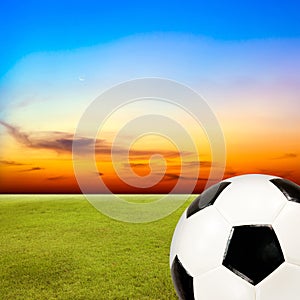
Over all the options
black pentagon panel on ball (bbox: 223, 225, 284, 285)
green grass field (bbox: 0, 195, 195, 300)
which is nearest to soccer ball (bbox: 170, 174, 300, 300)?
black pentagon panel on ball (bbox: 223, 225, 284, 285)

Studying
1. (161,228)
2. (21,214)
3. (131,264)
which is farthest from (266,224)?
(21,214)

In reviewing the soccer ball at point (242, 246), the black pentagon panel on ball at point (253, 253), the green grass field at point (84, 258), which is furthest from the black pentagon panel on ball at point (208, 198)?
the green grass field at point (84, 258)

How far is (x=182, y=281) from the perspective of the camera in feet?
9.32

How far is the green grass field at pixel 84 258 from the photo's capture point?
4141 millimetres

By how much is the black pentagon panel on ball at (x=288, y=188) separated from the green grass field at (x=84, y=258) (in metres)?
1.58

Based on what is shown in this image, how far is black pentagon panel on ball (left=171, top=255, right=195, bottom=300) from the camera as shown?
9.06ft

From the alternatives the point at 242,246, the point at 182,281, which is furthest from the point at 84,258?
the point at 242,246

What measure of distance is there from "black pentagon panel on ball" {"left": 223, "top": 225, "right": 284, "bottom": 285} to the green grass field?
1.43 metres

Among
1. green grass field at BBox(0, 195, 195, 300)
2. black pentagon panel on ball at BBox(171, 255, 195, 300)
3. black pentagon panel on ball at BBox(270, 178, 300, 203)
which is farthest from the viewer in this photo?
green grass field at BBox(0, 195, 195, 300)

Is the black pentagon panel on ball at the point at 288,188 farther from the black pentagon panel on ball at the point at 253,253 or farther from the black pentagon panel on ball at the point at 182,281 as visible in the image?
the black pentagon panel on ball at the point at 182,281

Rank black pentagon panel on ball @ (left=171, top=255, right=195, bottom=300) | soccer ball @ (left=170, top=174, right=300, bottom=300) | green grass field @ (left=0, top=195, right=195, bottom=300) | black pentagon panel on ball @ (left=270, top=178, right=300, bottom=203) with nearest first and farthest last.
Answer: soccer ball @ (left=170, top=174, right=300, bottom=300) < black pentagon panel on ball @ (left=171, top=255, right=195, bottom=300) < black pentagon panel on ball @ (left=270, top=178, right=300, bottom=203) < green grass field @ (left=0, top=195, right=195, bottom=300)

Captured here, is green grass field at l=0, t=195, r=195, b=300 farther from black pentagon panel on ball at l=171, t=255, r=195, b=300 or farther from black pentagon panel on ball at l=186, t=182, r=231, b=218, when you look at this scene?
black pentagon panel on ball at l=186, t=182, r=231, b=218

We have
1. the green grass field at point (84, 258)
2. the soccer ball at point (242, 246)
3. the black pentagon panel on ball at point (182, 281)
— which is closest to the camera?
the soccer ball at point (242, 246)

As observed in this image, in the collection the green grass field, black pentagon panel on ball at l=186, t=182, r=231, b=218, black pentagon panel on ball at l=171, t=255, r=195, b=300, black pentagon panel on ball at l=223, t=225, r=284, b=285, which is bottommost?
the green grass field
